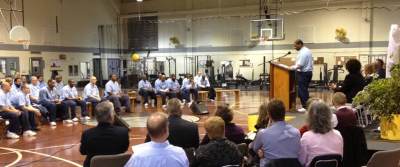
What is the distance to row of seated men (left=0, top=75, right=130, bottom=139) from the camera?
28.3 feet

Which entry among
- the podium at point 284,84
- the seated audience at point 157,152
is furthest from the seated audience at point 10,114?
the seated audience at point 157,152

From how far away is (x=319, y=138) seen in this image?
3.24 metres

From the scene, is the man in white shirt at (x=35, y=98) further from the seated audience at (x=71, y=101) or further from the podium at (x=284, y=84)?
the podium at (x=284, y=84)

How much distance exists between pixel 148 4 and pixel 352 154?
21911mm

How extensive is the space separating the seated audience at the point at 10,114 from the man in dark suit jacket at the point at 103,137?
5690 millimetres

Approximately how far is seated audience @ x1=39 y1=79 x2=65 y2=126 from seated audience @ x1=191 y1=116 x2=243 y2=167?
26.6 feet

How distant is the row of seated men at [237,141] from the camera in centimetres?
257

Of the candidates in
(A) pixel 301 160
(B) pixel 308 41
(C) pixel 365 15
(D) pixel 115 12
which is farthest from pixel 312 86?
(A) pixel 301 160

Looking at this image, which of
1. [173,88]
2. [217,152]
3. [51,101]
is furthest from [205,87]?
[217,152]

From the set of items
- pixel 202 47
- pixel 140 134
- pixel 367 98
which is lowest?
pixel 140 134

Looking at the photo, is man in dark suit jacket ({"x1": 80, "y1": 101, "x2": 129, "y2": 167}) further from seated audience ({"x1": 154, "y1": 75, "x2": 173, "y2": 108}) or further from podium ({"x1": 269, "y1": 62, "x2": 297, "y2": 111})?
seated audience ({"x1": 154, "y1": 75, "x2": 173, "y2": 108})

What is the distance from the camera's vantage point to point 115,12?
24.9 meters

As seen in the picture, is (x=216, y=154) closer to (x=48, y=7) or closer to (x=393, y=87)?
(x=393, y=87)

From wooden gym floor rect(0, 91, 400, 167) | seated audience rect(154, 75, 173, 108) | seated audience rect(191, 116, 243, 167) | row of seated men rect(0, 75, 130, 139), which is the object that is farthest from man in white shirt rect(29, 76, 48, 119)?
seated audience rect(191, 116, 243, 167)
